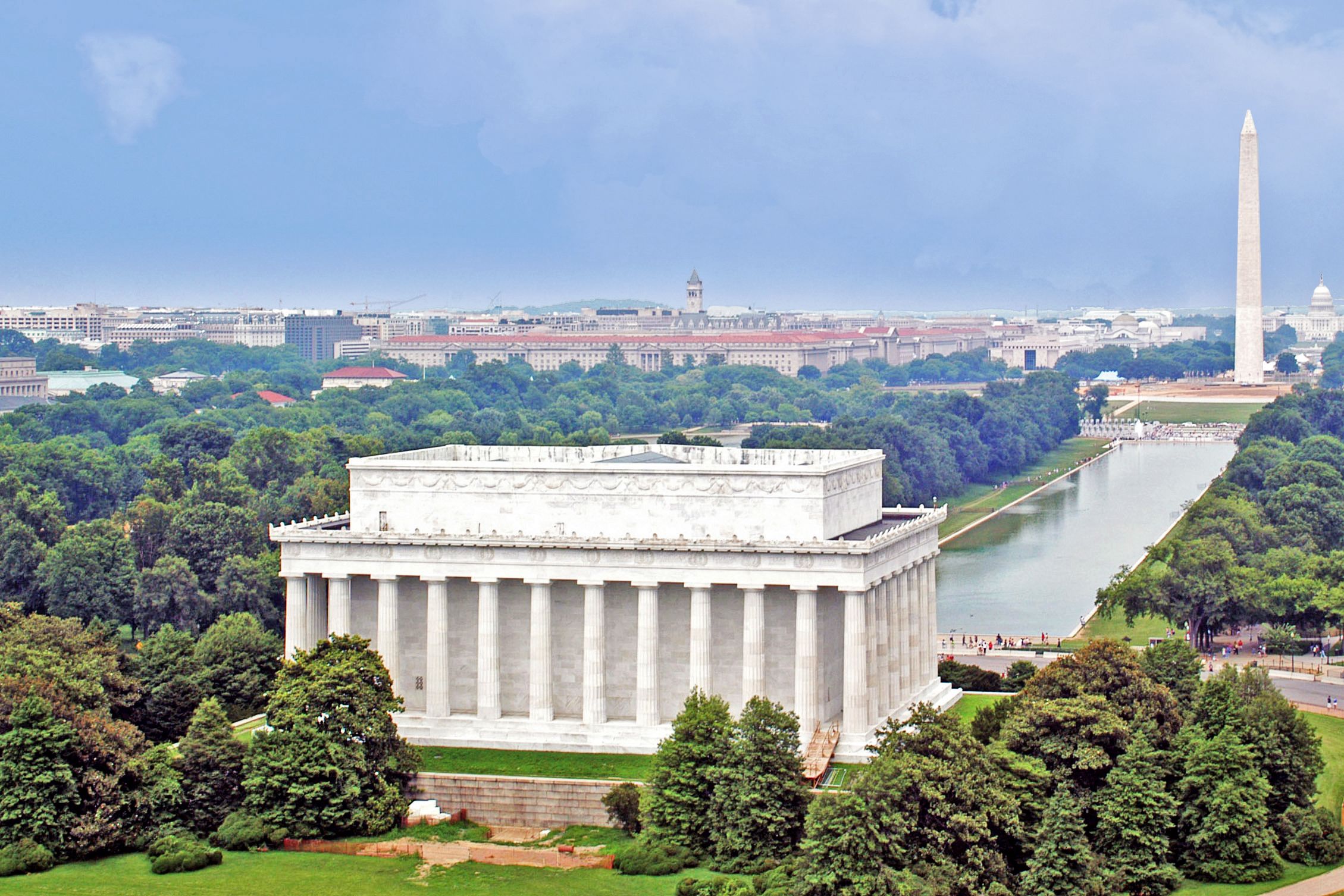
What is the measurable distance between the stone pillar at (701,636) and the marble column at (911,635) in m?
7.60

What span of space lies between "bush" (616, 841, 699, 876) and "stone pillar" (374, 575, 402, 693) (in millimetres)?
14011

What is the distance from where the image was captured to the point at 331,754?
192 ft

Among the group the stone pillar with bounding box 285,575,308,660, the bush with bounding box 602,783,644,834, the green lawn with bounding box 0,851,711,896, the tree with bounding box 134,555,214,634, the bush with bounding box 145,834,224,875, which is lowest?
the green lawn with bounding box 0,851,711,896

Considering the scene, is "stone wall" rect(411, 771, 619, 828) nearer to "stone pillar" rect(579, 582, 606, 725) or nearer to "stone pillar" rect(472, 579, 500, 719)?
"stone pillar" rect(579, 582, 606, 725)

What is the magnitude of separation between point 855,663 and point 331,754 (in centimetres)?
1542

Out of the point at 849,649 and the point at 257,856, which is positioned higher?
the point at 849,649

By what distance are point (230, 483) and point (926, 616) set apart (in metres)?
50.6

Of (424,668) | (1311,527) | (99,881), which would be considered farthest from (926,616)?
(1311,527)

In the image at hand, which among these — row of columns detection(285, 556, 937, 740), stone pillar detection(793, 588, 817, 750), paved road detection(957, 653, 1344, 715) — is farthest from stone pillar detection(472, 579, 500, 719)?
paved road detection(957, 653, 1344, 715)

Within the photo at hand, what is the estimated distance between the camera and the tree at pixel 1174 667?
63.6 meters

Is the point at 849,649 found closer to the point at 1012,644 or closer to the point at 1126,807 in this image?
the point at 1126,807

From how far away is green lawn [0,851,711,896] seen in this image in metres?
52.3

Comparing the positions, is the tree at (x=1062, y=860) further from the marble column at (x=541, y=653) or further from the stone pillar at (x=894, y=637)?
the marble column at (x=541, y=653)

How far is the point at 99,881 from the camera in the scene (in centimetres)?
5303
